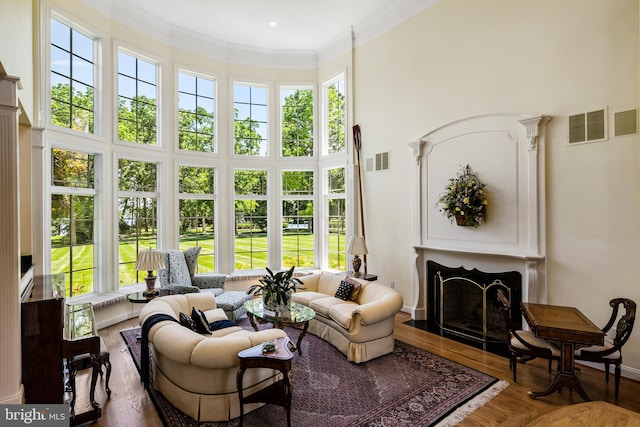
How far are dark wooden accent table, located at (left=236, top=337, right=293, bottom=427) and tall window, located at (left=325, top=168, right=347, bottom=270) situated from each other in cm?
412

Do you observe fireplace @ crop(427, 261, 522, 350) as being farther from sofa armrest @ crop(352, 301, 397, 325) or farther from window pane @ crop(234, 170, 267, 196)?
window pane @ crop(234, 170, 267, 196)

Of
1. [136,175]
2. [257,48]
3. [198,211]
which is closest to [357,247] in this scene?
[198,211]

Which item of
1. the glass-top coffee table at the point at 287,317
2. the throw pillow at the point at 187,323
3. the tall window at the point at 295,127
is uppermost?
the tall window at the point at 295,127

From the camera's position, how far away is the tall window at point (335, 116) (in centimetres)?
675

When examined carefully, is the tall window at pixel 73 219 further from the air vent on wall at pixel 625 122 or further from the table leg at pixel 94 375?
the air vent on wall at pixel 625 122

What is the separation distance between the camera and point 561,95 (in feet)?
12.2

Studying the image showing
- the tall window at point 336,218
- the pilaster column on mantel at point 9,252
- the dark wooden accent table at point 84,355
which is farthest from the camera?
the tall window at point 336,218

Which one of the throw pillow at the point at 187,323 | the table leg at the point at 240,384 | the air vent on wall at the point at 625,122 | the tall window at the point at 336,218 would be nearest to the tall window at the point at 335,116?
the tall window at the point at 336,218

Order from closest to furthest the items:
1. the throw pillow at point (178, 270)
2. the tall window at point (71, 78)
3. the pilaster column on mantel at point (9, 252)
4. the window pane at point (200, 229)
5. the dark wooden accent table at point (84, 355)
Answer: the pilaster column on mantel at point (9, 252), the dark wooden accent table at point (84, 355), the tall window at point (71, 78), the throw pillow at point (178, 270), the window pane at point (200, 229)

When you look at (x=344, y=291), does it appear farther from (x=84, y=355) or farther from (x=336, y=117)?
(x=336, y=117)

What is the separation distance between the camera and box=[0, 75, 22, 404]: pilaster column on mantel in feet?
7.64

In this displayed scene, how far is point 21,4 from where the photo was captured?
10.2 feet

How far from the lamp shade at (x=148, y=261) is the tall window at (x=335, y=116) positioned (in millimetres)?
4069

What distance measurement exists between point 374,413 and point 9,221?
325 cm
